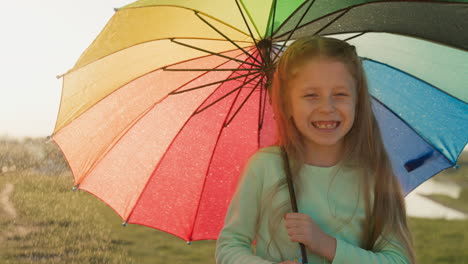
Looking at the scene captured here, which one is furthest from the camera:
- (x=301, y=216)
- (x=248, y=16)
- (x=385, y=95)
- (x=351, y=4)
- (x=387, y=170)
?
(x=385, y=95)

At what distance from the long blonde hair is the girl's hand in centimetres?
7

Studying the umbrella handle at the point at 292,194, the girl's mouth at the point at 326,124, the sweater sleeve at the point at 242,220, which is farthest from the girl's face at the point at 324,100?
the sweater sleeve at the point at 242,220

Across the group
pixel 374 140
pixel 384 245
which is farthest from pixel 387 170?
pixel 384 245

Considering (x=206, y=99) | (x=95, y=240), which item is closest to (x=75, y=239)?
(x=95, y=240)

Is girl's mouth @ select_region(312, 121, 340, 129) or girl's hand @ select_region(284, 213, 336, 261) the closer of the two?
girl's hand @ select_region(284, 213, 336, 261)

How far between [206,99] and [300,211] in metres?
0.95

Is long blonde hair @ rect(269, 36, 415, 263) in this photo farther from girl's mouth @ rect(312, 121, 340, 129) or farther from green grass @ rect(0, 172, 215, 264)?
green grass @ rect(0, 172, 215, 264)

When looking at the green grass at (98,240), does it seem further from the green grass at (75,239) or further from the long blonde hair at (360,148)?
the long blonde hair at (360,148)

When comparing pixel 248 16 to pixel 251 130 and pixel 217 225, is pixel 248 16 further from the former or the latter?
pixel 217 225

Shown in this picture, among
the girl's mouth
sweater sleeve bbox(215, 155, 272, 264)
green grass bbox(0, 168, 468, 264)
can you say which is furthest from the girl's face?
green grass bbox(0, 168, 468, 264)

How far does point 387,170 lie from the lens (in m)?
2.07

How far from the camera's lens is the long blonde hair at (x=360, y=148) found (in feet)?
6.46

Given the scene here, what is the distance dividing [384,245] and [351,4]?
0.91 metres

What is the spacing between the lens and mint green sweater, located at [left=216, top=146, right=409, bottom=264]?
1.92 metres
